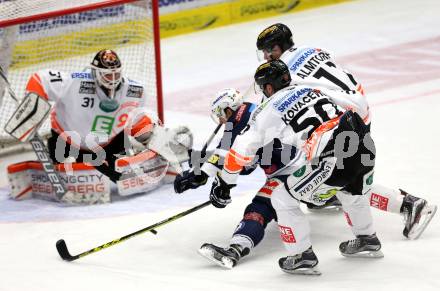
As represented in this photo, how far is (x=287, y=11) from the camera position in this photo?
1091 cm

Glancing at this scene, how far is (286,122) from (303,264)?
642 mm

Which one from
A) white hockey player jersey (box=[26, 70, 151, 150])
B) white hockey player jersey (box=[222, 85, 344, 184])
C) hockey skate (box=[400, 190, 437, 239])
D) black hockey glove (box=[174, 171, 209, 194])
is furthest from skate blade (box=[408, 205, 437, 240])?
white hockey player jersey (box=[26, 70, 151, 150])

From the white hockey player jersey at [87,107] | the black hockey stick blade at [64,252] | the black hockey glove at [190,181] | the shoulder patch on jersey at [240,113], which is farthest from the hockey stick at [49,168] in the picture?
the shoulder patch on jersey at [240,113]

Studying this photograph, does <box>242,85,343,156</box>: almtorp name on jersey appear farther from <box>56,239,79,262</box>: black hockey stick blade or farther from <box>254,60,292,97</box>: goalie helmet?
<box>56,239,79,262</box>: black hockey stick blade

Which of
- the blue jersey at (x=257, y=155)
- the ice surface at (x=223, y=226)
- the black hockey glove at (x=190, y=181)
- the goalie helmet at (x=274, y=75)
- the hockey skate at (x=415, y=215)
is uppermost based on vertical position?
the goalie helmet at (x=274, y=75)

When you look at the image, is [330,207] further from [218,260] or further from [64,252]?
[64,252]

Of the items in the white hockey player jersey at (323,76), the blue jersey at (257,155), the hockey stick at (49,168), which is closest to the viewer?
the blue jersey at (257,155)

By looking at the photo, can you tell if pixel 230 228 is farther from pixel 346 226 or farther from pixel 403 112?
pixel 403 112

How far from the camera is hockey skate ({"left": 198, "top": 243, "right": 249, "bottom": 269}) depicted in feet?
15.3

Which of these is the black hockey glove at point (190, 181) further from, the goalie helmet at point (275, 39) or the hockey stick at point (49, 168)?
the hockey stick at point (49, 168)

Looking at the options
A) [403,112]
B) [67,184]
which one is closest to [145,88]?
[67,184]

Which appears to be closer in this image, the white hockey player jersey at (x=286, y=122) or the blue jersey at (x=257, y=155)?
the white hockey player jersey at (x=286, y=122)

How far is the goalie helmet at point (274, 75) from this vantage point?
178 inches

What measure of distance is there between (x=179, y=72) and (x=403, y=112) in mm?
2446
